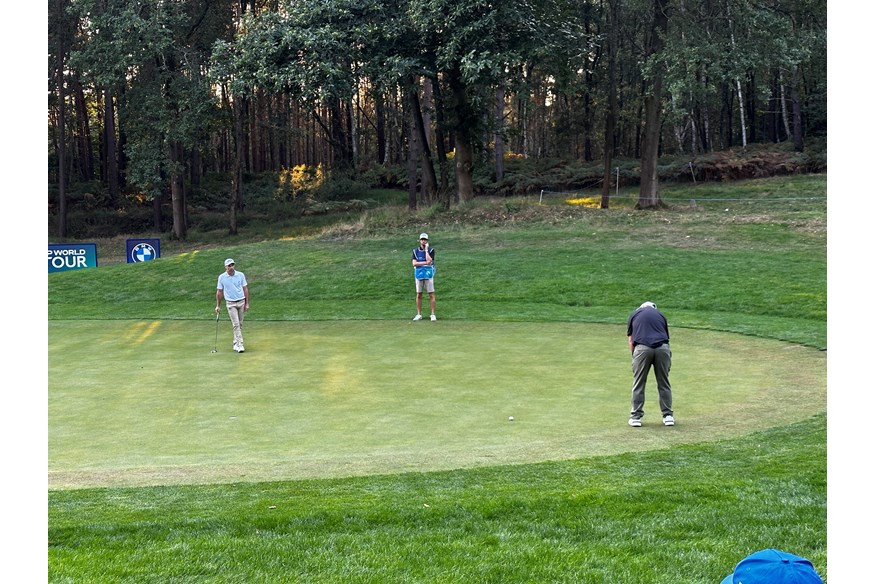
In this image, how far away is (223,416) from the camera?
40.1 feet

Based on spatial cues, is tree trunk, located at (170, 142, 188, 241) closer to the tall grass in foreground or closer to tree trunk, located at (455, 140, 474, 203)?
tree trunk, located at (455, 140, 474, 203)

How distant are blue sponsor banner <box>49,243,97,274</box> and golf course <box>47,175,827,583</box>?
5.41 m

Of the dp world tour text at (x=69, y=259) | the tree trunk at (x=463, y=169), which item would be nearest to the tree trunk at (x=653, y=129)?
the tree trunk at (x=463, y=169)

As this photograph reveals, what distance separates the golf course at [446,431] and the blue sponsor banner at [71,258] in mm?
5409

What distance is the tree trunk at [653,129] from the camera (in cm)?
3850

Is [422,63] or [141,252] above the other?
[422,63]

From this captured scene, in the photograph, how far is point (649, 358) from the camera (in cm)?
1170

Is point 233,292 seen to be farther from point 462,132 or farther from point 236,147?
point 236,147

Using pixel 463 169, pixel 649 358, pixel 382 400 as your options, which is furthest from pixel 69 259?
pixel 649 358

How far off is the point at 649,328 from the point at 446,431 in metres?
2.88

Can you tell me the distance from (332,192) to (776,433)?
5293 cm

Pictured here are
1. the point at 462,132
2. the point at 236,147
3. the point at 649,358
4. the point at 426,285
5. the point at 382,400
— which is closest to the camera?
the point at 649,358

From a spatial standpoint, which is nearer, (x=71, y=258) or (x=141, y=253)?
(x=71, y=258)

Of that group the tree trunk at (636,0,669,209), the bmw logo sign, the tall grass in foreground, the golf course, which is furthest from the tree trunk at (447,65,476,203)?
the tall grass in foreground
